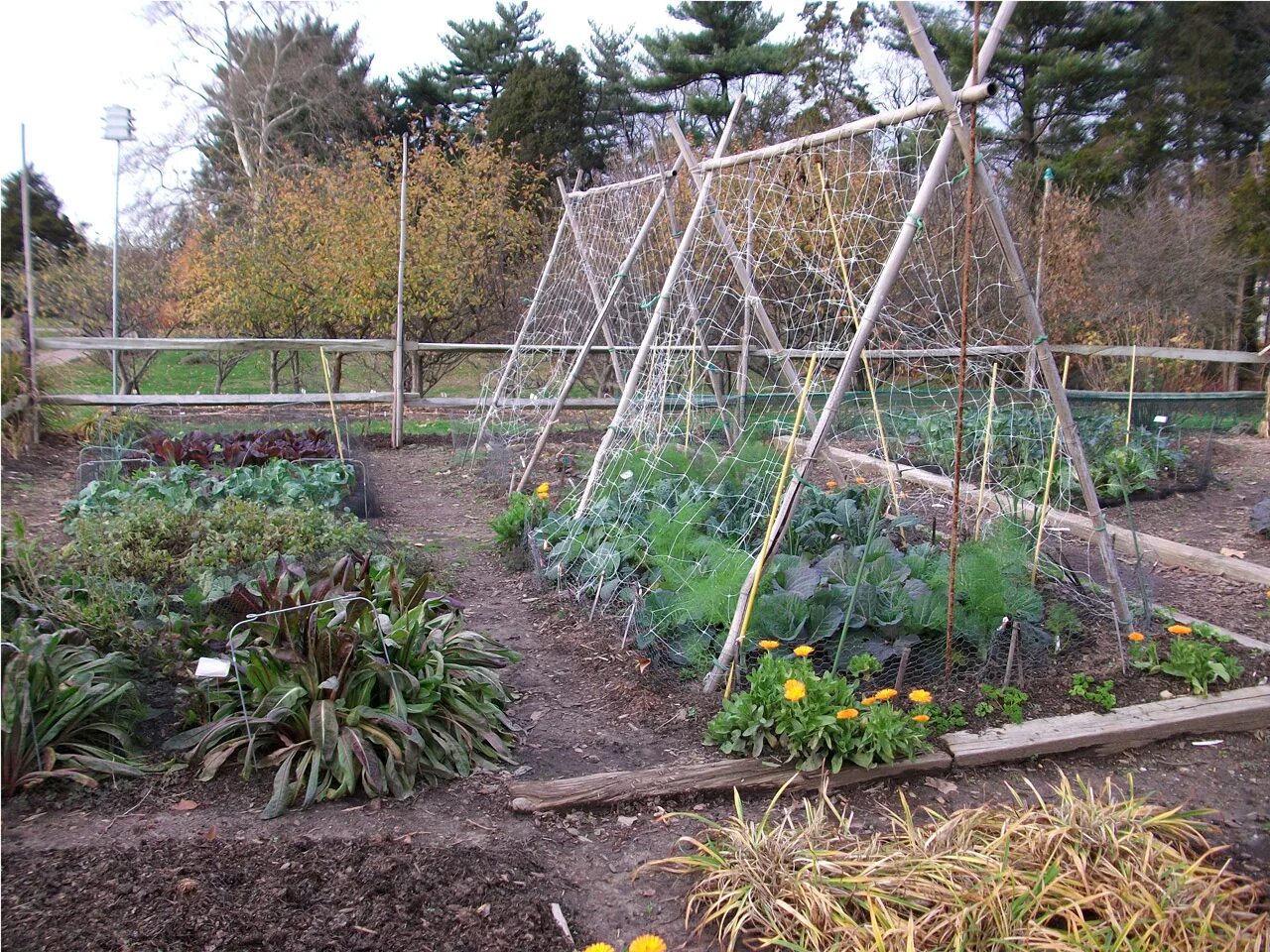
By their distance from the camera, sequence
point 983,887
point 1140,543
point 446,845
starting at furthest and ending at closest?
point 1140,543
point 446,845
point 983,887

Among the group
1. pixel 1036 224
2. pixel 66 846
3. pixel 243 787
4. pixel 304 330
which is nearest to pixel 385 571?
pixel 243 787

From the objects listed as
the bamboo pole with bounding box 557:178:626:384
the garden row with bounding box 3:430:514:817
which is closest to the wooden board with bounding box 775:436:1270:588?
the garden row with bounding box 3:430:514:817

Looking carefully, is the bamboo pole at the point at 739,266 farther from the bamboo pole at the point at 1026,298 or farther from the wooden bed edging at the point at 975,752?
the wooden bed edging at the point at 975,752

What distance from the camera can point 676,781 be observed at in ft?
9.05

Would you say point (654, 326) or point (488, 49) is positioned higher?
point (488, 49)

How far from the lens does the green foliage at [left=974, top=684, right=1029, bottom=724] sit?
3.15 m

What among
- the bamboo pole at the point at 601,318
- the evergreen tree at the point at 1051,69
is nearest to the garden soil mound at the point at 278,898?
the bamboo pole at the point at 601,318

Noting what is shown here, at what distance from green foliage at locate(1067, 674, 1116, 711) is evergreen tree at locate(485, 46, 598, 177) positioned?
1864cm

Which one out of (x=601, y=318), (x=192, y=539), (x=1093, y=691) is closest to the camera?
(x=1093, y=691)

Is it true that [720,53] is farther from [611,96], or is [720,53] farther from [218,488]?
[218,488]

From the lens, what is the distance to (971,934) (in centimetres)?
201

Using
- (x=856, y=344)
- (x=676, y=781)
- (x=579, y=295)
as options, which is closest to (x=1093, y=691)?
(x=856, y=344)

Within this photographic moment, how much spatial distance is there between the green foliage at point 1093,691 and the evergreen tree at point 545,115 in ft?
61.1

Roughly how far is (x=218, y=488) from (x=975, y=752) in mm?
4193
